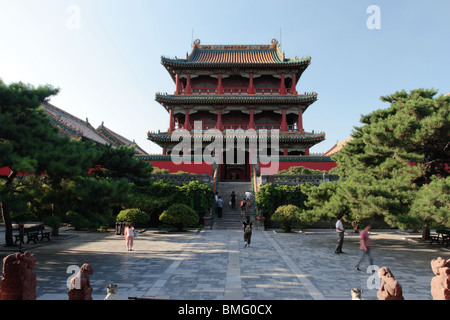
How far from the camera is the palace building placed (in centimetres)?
2675

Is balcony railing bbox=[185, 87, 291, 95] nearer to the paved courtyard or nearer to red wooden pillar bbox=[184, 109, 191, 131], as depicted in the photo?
red wooden pillar bbox=[184, 109, 191, 131]

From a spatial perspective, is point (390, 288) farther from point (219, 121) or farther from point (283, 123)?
point (219, 121)

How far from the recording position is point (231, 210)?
18.2 metres

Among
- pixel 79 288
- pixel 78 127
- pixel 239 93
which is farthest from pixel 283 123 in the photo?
pixel 79 288

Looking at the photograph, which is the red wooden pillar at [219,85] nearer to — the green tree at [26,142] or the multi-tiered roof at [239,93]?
the multi-tiered roof at [239,93]

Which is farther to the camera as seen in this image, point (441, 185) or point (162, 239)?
point (162, 239)

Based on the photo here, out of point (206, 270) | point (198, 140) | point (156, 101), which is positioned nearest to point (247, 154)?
point (198, 140)

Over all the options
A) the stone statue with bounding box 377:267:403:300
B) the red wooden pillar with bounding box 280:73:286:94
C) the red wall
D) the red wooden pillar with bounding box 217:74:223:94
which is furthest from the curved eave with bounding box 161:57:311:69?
the stone statue with bounding box 377:267:403:300

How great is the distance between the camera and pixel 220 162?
26531mm

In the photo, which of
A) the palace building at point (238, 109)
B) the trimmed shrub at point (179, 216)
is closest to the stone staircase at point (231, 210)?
the trimmed shrub at point (179, 216)

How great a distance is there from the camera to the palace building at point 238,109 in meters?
26.8

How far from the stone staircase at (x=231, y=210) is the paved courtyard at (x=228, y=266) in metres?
2.97
